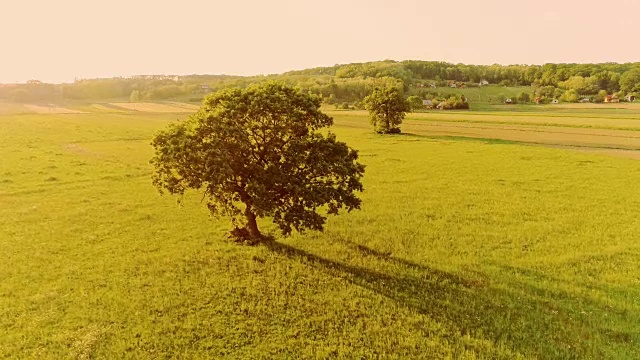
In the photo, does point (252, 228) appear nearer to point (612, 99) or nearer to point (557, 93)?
point (612, 99)

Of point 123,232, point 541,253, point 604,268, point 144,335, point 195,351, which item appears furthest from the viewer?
point 123,232

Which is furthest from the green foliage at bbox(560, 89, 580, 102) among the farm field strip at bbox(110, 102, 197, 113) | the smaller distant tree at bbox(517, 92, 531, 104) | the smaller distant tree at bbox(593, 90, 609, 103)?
the farm field strip at bbox(110, 102, 197, 113)

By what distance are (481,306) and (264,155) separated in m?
13.9

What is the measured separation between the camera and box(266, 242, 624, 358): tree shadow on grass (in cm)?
1633

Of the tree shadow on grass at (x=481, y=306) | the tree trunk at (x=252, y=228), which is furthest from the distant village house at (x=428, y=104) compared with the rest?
the tree shadow on grass at (x=481, y=306)

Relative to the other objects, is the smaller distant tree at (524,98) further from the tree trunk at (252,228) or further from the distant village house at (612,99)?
the tree trunk at (252,228)

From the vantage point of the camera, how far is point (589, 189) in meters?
40.4

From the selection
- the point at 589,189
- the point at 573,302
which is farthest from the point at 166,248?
the point at 589,189

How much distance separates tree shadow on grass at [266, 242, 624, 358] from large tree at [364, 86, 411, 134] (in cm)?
6412

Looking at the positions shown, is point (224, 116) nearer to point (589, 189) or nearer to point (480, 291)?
point (480, 291)

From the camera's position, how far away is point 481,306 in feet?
62.3

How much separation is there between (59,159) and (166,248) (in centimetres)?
3985

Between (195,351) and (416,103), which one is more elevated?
(416,103)

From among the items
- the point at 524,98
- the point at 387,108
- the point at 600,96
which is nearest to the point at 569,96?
the point at 600,96
